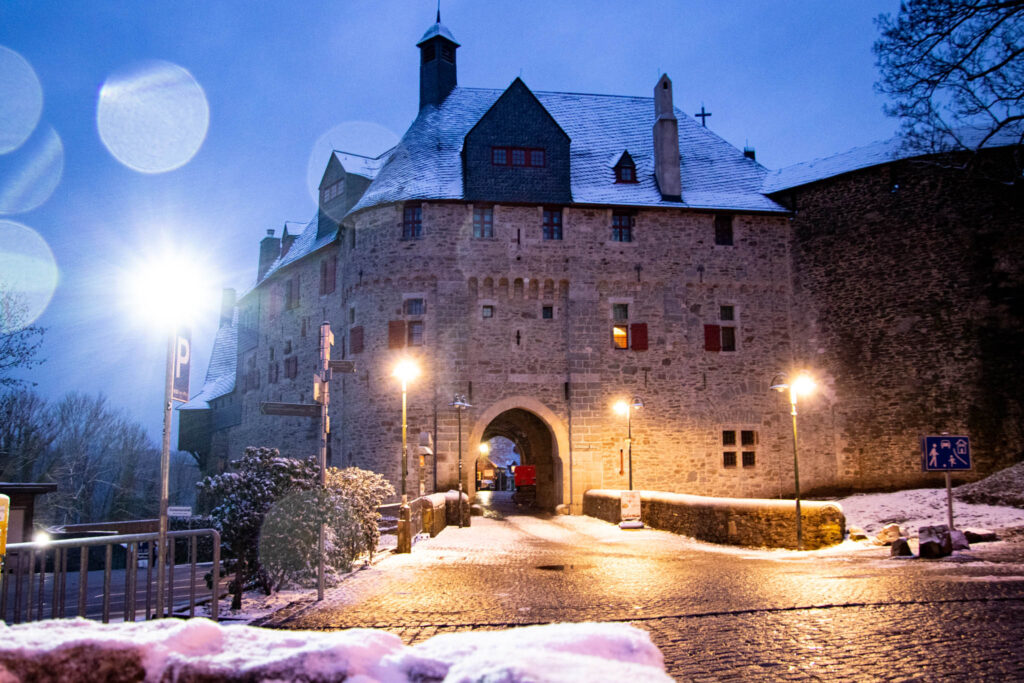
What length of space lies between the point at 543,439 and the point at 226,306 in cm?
2907

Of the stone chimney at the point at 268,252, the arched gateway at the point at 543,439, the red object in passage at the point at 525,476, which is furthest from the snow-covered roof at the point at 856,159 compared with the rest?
the stone chimney at the point at 268,252

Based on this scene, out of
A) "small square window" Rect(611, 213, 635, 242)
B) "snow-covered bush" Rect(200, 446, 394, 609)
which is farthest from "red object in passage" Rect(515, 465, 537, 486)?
"snow-covered bush" Rect(200, 446, 394, 609)

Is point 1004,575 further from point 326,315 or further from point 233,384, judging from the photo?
point 233,384

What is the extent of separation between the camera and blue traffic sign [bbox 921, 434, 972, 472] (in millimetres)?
14852

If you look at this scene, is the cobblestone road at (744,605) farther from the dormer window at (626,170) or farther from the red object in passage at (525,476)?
the red object in passage at (525,476)

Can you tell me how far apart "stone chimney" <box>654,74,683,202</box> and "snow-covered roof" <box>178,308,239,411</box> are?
25.2 meters

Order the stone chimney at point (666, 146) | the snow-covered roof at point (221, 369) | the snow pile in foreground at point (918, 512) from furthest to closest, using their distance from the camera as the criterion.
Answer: the snow-covered roof at point (221, 369) → the stone chimney at point (666, 146) → the snow pile in foreground at point (918, 512)

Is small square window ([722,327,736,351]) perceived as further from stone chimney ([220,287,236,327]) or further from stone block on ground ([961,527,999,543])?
stone chimney ([220,287,236,327])

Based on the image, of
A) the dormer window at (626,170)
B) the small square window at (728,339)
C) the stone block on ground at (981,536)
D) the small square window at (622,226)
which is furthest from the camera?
the dormer window at (626,170)

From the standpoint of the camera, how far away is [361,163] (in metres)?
34.1

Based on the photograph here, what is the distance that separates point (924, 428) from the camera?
2614 centimetres

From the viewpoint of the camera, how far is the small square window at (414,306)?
1102 inches

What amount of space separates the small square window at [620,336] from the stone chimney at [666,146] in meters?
5.22

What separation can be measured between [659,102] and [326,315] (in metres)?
15.8
